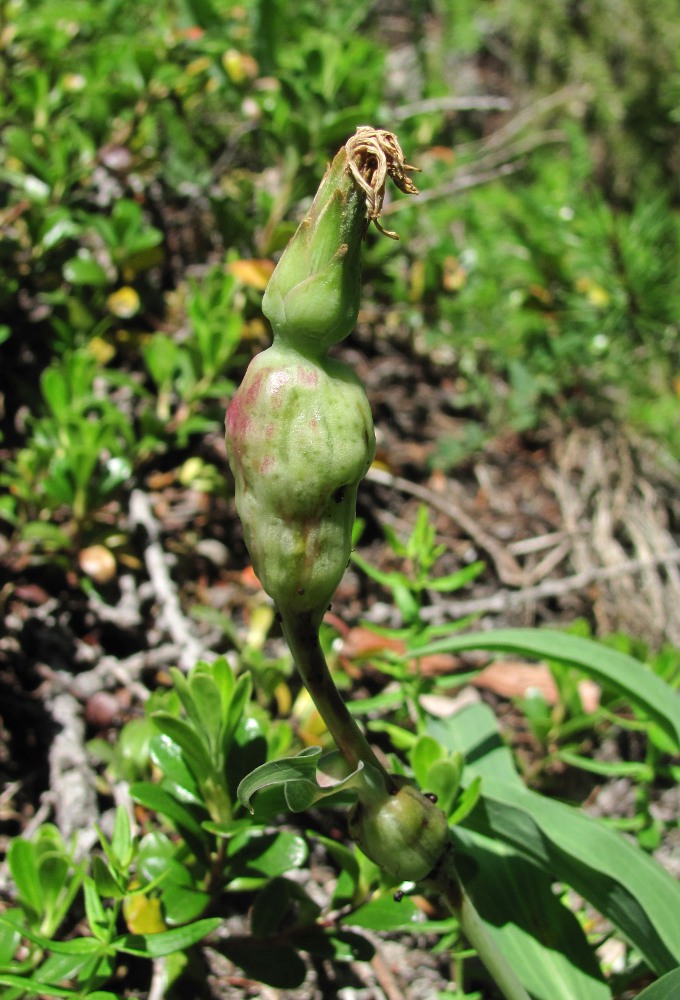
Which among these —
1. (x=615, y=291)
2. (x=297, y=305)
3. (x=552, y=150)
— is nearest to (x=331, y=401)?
(x=297, y=305)

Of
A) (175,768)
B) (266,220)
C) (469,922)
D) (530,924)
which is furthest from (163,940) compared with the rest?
(266,220)

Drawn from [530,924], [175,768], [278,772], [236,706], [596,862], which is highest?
[278,772]

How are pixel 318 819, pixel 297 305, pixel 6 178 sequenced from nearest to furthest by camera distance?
pixel 297 305
pixel 318 819
pixel 6 178

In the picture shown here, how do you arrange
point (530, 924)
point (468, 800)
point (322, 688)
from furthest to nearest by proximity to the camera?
point (530, 924)
point (468, 800)
point (322, 688)

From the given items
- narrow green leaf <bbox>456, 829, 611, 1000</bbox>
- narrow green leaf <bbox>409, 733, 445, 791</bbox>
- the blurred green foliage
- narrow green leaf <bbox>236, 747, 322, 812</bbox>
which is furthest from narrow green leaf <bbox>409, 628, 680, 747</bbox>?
the blurred green foliage

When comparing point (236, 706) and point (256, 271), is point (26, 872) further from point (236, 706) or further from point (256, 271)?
point (256, 271)

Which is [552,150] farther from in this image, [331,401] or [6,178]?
[331,401]
